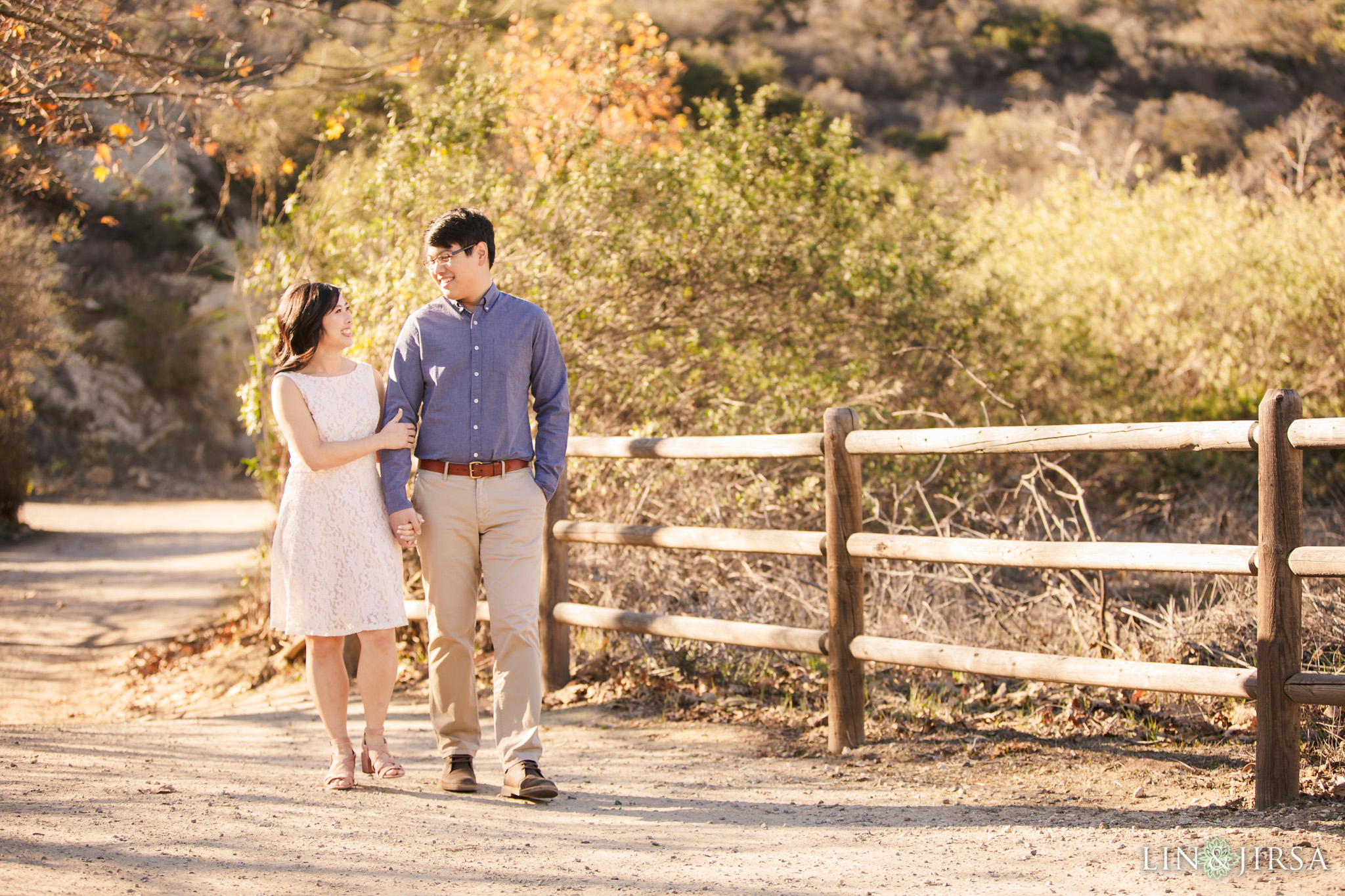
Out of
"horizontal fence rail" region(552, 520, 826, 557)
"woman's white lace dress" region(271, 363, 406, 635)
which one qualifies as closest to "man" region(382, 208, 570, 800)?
"woman's white lace dress" region(271, 363, 406, 635)

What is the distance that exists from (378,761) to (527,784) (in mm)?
681

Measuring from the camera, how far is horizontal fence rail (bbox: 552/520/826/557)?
4.99 metres

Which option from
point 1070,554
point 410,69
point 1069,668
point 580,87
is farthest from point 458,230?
point 580,87

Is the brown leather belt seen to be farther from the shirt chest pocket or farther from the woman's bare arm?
the shirt chest pocket

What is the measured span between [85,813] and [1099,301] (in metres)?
11.9

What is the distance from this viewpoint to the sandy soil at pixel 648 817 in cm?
331

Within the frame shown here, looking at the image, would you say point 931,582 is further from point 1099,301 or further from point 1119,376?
point 1099,301

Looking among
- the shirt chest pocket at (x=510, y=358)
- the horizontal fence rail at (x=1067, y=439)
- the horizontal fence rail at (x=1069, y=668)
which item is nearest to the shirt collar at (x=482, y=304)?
the shirt chest pocket at (x=510, y=358)

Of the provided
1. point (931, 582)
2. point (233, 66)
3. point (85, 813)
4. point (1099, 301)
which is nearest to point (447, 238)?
point (85, 813)

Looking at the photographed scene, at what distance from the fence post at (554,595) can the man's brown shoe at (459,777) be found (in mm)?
1699

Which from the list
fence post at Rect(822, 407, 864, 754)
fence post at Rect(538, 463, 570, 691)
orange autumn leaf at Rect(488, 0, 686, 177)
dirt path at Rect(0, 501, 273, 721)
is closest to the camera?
fence post at Rect(822, 407, 864, 754)

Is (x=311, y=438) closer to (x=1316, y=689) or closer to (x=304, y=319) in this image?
(x=304, y=319)

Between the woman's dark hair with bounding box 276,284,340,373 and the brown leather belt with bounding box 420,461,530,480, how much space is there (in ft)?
2.01

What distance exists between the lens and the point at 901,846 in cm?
366
